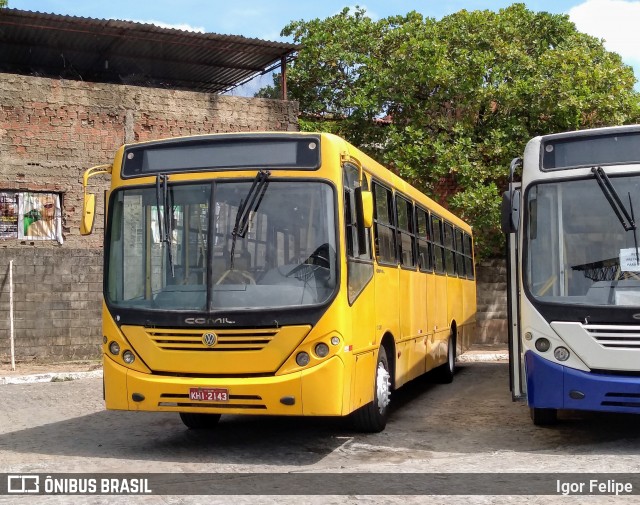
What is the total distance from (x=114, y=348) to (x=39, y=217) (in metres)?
11.4

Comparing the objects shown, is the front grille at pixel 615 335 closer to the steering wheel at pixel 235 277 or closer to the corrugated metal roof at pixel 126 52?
the steering wheel at pixel 235 277

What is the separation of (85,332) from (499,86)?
10.9 m

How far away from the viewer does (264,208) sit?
8070mm

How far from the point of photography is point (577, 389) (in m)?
8.08

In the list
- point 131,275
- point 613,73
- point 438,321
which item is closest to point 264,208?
point 131,275

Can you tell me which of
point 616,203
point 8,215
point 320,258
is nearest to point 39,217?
point 8,215

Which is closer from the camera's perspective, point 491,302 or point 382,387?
point 382,387

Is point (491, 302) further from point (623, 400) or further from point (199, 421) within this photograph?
point (623, 400)

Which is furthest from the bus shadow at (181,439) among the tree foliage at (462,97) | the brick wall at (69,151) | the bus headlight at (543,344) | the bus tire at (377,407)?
the tree foliage at (462,97)

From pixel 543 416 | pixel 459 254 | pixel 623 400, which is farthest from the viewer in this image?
pixel 459 254

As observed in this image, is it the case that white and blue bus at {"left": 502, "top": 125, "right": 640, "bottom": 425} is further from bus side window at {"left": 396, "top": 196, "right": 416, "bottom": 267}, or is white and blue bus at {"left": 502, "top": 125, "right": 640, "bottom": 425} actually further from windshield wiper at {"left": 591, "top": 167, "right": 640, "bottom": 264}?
bus side window at {"left": 396, "top": 196, "right": 416, "bottom": 267}

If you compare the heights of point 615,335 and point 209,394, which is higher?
point 615,335

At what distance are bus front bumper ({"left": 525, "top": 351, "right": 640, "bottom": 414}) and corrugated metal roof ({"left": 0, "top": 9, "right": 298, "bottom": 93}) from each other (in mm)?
13958

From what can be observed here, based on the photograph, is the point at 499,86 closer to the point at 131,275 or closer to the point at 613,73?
the point at 613,73
